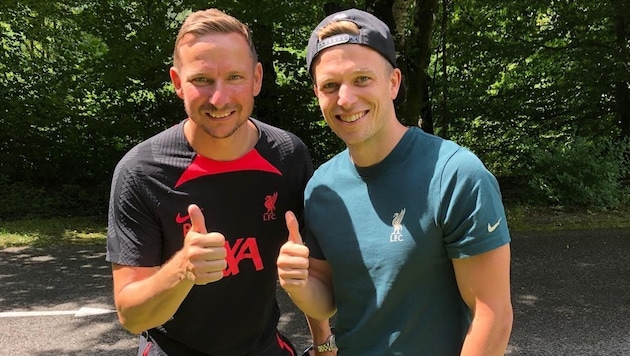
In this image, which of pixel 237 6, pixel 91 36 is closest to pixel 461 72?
pixel 237 6

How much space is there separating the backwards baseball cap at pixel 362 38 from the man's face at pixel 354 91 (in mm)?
16

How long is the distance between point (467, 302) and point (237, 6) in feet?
24.3

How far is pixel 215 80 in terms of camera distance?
6.60 feet

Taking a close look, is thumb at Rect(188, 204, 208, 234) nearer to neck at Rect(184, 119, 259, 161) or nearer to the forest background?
neck at Rect(184, 119, 259, 161)

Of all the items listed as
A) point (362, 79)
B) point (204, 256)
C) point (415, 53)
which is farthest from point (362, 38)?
point (415, 53)

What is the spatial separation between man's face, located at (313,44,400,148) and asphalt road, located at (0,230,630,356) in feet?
9.87

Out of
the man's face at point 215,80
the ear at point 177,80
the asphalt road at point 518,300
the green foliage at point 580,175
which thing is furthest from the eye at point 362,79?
the green foliage at point 580,175

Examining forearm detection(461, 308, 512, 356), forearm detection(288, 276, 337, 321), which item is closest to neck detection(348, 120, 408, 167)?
forearm detection(288, 276, 337, 321)

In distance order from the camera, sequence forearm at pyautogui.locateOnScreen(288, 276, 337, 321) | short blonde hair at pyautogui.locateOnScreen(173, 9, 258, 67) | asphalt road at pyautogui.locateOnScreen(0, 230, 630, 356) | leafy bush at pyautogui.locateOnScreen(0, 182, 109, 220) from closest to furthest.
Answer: forearm at pyautogui.locateOnScreen(288, 276, 337, 321) → short blonde hair at pyautogui.locateOnScreen(173, 9, 258, 67) → asphalt road at pyautogui.locateOnScreen(0, 230, 630, 356) → leafy bush at pyautogui.locateOnScreen(0, 182, 109, 220)

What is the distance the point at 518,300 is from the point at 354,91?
400 centimetres

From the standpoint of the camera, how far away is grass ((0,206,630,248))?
7.61m

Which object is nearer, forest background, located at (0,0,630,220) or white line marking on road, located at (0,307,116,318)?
white line marking on road, located at (0,307,116,318)

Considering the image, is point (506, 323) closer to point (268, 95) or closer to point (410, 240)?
point (410, 240)

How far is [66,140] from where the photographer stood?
1088 centimetres
